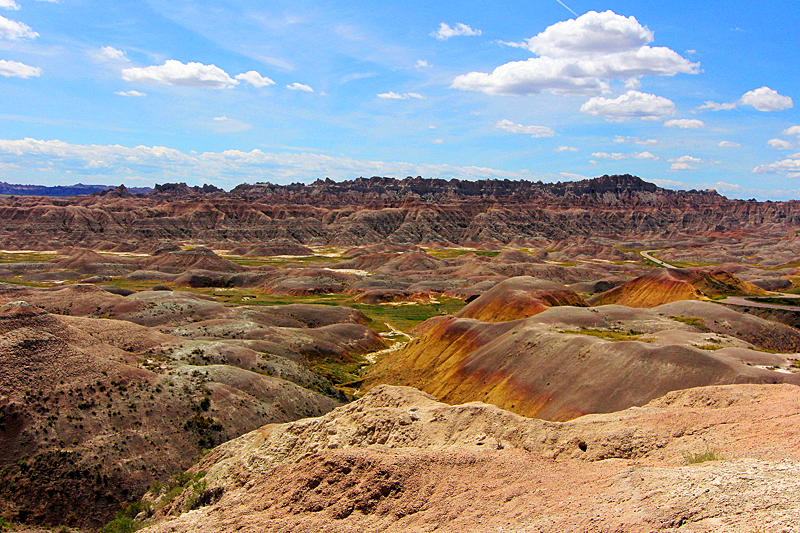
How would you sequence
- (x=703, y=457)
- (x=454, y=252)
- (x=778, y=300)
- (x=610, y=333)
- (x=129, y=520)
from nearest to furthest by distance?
(x=703, y=457), (x=129, y=520), (x=610, y=333), (x=778, y=300), (x=454, y=252)

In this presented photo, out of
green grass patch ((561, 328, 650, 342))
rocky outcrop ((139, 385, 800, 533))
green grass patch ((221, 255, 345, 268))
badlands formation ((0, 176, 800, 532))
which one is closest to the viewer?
rocky outcrop ((139, 385, 800, 533))

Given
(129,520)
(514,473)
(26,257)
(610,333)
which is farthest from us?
(26,257)

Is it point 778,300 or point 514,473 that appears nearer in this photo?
point 514,473

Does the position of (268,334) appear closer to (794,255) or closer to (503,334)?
(503,334)

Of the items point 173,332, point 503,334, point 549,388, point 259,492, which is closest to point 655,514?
point 259,492

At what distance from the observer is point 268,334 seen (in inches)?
2029

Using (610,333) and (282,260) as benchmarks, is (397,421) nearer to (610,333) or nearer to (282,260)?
(610,333)

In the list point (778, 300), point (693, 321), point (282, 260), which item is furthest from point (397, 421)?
point (282, 260)

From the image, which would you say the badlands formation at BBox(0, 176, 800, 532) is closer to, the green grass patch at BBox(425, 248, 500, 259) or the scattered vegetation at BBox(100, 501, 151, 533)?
the scattered vegetation at BBox(100, 501, 151, 533)

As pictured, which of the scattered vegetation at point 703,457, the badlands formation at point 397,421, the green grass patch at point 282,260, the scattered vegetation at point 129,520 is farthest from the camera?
the green grass patch at point 282,260

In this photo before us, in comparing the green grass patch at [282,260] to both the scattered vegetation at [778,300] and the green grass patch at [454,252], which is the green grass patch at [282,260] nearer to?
the green grass patch at [454,252]

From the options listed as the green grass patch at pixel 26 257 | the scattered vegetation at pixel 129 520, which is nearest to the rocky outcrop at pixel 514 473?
the scattered vegetation at pixel 129 520

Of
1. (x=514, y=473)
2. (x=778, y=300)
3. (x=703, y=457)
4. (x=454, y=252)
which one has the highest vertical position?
(x=454, y=252)

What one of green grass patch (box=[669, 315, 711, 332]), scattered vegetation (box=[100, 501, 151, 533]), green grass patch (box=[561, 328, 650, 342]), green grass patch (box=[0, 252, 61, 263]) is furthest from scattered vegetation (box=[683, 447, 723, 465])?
green grass patch (box=[0, 252, 61, 263])
